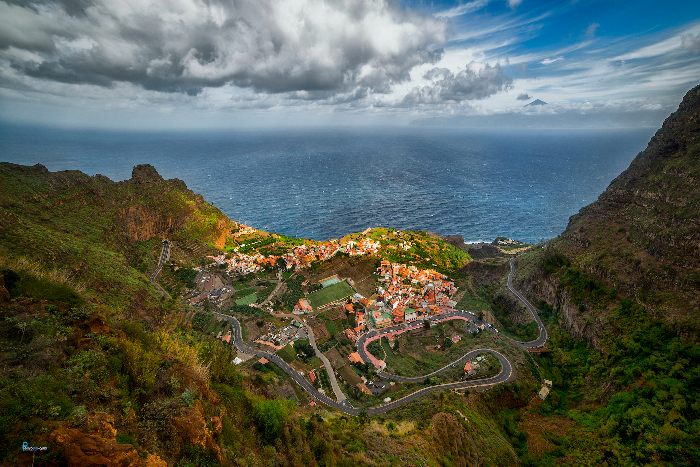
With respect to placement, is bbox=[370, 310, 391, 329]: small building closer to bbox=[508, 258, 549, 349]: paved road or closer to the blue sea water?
bbox=[508, 258, 549, 349]: paved road

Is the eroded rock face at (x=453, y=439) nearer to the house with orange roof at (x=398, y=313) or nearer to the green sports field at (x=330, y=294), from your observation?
the house with orange roof at (x=398, y=313)

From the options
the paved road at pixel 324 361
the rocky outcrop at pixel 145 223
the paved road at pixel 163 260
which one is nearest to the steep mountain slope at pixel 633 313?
the paved road at pixel 324 361

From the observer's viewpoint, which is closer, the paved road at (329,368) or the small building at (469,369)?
the paved road at (329,368)

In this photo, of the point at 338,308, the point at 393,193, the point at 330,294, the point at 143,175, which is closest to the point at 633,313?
the point at 338,308

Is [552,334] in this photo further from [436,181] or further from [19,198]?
[436,181]

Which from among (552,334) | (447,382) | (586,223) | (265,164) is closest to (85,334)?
(447,382)

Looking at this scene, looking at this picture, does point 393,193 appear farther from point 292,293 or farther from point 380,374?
point 380,374

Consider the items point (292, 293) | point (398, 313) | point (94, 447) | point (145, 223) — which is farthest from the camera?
point (145, 223)

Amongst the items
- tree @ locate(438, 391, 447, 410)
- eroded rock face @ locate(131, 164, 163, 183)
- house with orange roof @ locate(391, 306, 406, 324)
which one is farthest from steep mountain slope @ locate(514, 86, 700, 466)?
eroded rock face @ locate(131, 164, 163, 183)
